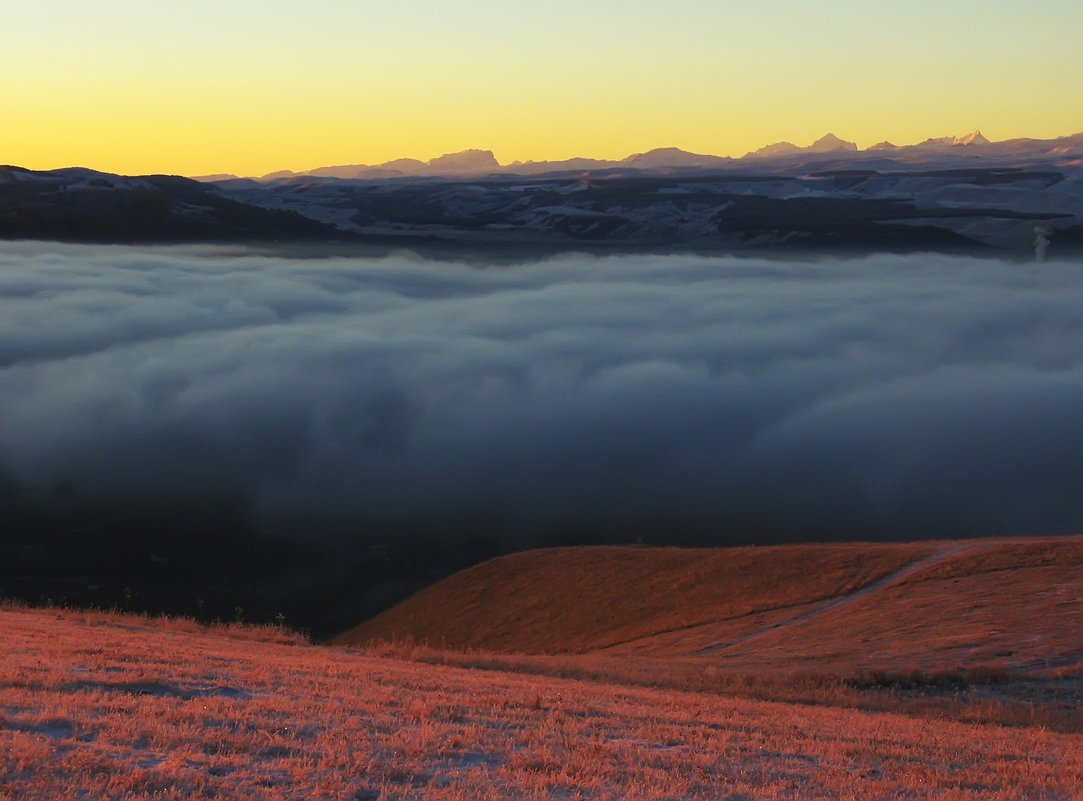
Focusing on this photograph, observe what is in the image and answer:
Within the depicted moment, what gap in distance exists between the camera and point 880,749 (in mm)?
13672

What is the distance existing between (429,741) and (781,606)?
2802 centimetres

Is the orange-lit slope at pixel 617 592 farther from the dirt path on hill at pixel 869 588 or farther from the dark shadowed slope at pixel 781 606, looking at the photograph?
the dirt path on hill at pixel 869 588

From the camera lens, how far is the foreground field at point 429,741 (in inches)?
393

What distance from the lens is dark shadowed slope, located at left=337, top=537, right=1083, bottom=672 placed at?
2581 cm

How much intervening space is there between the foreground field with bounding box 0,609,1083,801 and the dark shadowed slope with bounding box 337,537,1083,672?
26.6 ft

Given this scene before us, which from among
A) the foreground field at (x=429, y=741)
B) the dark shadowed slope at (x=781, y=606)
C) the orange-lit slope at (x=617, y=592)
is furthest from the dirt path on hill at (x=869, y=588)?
the foreground field at (x=429, y=741)

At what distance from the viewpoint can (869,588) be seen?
126 feet

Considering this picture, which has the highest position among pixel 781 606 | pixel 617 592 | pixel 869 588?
pixel 869 588

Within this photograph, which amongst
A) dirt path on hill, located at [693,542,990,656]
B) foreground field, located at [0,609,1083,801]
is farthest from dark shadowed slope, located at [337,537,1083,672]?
foreground field, located at [0,609,1083,801]

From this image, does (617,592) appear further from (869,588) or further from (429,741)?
(429,741)

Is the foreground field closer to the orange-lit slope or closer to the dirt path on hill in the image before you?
the dirt path on hill

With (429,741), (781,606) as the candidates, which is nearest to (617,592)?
(781,606)

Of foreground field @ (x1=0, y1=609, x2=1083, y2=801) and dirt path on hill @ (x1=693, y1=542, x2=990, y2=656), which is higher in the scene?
foreground field @ (x1=0, y1=609, x2=1083, y2=801)

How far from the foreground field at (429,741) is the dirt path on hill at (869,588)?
13.9 m
